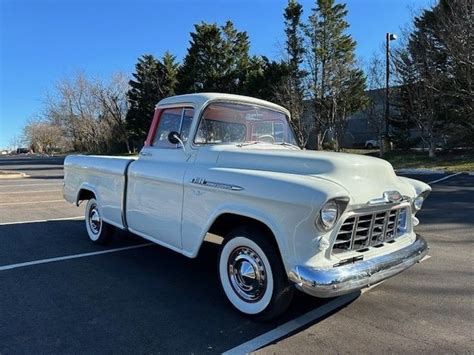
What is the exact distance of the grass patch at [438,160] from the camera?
19323 mm

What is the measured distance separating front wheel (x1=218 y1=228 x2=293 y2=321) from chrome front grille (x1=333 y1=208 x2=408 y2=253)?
523 mm

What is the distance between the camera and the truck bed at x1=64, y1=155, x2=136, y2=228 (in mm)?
5574

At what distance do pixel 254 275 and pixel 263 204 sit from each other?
→ 2.20ft

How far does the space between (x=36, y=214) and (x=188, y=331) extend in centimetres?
713

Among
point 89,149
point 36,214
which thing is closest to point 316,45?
point 36,214

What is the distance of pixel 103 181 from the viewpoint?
6008 mm

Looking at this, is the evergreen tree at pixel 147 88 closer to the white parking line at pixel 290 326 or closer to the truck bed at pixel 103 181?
the truck bed at pixel 103 181

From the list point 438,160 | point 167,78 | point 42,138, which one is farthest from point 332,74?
point 42,138

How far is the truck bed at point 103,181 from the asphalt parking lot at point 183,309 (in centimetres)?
65

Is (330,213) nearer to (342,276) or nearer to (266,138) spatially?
(342,276)

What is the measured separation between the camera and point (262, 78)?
3167 centimetres

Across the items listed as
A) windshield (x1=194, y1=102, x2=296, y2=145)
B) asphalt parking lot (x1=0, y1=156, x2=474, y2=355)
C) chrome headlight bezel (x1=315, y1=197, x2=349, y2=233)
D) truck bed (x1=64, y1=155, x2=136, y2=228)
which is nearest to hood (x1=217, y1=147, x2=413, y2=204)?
chrome headlight bezel (x1=315, y1=197, x2=349, y2=233)

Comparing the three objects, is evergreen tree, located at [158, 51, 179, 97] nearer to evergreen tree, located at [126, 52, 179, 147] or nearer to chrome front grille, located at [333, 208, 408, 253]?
evergreen tree, located at [126, 52, 179, 147]

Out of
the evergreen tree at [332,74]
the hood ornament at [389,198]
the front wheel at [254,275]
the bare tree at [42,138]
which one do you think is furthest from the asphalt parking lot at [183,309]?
the bare tree at [42,138]
